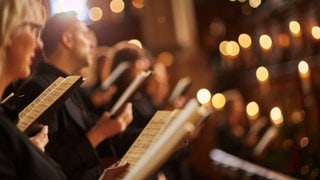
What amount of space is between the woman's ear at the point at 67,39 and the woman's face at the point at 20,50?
1.96 ft

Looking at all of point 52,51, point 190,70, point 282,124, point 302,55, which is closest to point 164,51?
point 190,70

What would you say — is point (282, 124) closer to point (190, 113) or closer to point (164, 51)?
point (190, 113)

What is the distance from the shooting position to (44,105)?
79.4 inches

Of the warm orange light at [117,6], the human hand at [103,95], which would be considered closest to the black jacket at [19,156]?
the human hand at [103,95]

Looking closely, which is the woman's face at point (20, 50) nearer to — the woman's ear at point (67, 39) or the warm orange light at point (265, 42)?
the woman's ear at point (67, 39)

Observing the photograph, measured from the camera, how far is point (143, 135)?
2041 mm

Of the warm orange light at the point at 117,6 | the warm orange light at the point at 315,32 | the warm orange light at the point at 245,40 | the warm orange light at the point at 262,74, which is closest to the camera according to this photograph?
the warm orange light at the point at 315,32

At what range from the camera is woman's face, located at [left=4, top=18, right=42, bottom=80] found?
78.8 inches

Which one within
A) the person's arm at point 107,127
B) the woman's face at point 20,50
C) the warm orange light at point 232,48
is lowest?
the warm orange light at point 232,48

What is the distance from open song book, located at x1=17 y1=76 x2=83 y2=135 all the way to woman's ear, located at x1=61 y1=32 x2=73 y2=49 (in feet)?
2.00

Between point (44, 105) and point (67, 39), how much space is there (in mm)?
721

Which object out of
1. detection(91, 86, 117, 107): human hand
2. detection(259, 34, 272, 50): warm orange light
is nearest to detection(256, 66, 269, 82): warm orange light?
detection(259, 34, 272, 50): warm orange light

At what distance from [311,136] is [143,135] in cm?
243

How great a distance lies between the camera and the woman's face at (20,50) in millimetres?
2002
